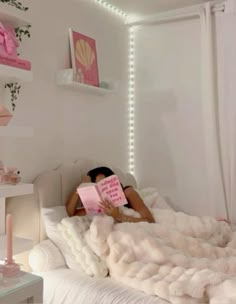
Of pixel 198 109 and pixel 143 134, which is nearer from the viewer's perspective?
pixel 198 109

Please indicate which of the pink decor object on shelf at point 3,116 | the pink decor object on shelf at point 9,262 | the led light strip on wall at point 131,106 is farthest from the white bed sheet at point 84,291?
the led light strip on wall at point 131,106

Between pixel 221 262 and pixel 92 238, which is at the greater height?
pixel 92 238

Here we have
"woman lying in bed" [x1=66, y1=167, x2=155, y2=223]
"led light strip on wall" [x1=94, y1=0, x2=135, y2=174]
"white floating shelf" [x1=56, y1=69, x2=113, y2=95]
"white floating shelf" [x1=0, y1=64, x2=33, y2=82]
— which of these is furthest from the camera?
"led light strip on wall" [x1=94, y1=0, x2=135, y2=174]

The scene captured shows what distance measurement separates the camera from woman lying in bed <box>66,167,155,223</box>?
204 centimetres

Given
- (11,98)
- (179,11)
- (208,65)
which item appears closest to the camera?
(11,98)

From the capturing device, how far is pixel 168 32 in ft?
9.65

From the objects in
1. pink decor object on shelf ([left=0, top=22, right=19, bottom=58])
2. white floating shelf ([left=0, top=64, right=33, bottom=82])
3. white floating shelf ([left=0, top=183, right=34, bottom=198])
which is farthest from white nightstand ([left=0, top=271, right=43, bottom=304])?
pink decor object on shelf ([left=0, top=22, right=19, bottom=58])

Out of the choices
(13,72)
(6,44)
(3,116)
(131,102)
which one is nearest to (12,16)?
(6,44)

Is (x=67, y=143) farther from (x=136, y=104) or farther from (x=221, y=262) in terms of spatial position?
(x=221, y=262)

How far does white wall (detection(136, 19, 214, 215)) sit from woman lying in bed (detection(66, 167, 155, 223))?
2.47 ft

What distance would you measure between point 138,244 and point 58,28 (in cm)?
154

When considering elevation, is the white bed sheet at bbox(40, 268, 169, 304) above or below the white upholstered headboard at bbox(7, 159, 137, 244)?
below

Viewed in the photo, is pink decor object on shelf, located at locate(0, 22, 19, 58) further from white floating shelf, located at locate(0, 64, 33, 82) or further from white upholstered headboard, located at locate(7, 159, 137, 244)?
white upholstered headboard, located at locate(7, 159, 137, 244)

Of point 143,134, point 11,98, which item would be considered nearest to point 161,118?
point 143,134
